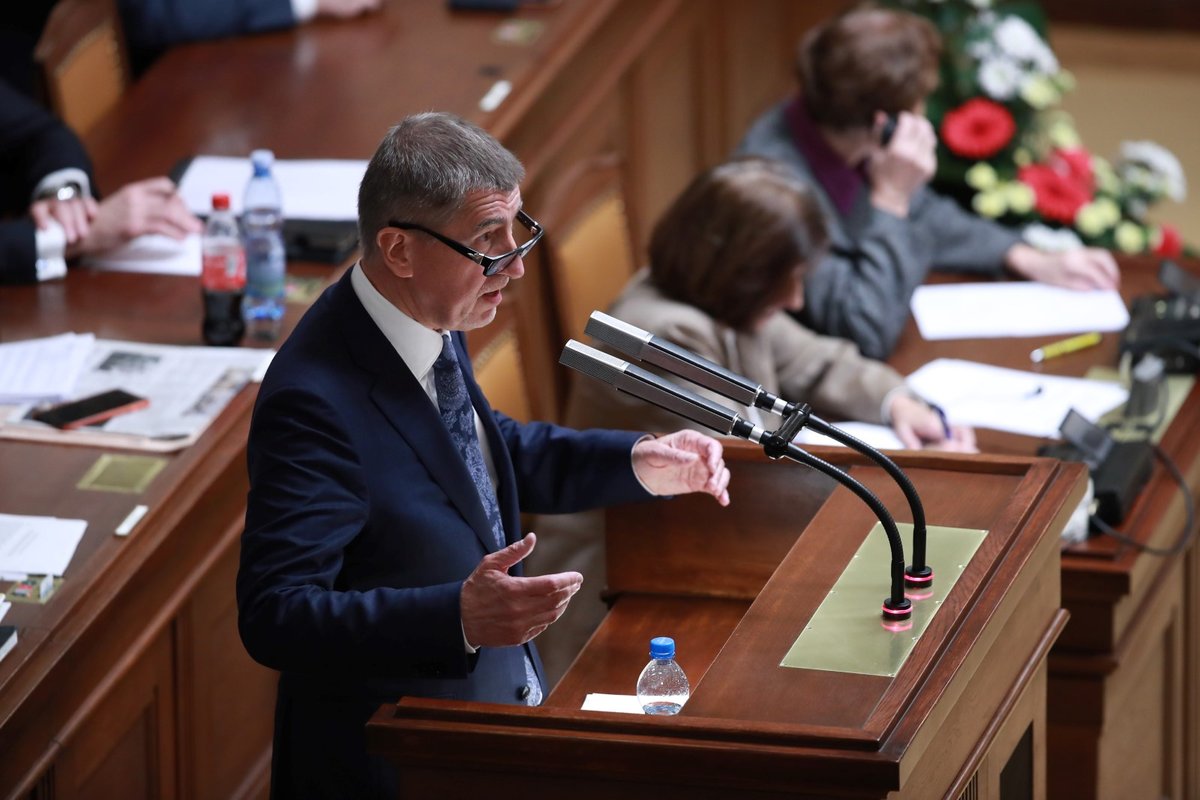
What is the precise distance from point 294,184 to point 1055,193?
5.94ft

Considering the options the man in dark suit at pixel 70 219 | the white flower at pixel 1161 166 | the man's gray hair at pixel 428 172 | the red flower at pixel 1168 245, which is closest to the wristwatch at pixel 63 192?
the man in dark suit at pixel 70 219

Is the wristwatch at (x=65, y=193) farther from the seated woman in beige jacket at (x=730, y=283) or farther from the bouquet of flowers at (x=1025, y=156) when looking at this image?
the bouquet of flowers at (x=1025, y=156)

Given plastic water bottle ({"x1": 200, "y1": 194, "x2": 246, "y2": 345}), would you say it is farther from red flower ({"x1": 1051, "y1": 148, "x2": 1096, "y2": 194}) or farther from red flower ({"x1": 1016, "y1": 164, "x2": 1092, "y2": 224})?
red flower ({"x1": 1051, "y1": 148, "x2": 1096, "y2": 194})

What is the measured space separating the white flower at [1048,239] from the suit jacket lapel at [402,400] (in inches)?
98.9

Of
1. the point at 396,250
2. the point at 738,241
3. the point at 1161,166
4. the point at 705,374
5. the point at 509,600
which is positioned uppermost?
the point at 396,250

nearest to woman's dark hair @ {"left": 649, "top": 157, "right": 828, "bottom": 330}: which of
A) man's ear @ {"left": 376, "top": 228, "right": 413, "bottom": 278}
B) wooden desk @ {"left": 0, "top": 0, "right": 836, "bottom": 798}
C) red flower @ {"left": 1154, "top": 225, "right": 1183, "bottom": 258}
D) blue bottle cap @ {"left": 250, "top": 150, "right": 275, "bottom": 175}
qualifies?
wooden desk @ {"left": 0, "top": 0, "right": 836, "bottom": 798}

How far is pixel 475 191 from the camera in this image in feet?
6.83

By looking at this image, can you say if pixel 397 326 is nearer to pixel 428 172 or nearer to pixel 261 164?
pixel 428 172

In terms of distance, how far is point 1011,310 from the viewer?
412 centimetres

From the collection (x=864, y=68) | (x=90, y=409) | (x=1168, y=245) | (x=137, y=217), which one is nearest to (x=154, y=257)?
(x=137, y=217)

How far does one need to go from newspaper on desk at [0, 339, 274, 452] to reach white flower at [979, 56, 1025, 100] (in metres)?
2.09

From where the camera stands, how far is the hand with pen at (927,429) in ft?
11.4

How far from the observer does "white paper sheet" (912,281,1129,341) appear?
159 inches

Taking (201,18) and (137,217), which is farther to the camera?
(201,18)
